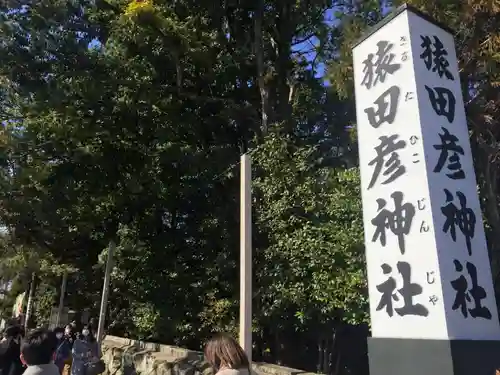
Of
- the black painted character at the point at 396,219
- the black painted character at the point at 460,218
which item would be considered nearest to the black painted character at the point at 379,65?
the black painted character at the point at 396,219

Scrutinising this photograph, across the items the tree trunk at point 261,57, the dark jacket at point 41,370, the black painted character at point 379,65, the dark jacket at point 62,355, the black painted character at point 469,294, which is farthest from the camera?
the tree trunk at point 261,57

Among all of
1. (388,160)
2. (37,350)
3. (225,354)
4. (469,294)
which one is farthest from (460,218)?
(37,350)

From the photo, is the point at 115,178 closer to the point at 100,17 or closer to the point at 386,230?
the point at 100,17

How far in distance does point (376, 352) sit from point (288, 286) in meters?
4.89

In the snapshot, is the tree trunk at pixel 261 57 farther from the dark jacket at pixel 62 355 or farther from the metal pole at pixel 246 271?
the metal pole at pixel 246 271

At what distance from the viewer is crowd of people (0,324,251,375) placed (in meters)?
3.15

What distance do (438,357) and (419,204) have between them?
46.8 inches

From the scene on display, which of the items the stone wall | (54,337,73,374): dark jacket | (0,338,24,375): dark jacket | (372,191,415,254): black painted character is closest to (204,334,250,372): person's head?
(372,191,415,254): black painted character

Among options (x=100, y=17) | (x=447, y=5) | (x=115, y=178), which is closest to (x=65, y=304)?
(x=115, y=178)

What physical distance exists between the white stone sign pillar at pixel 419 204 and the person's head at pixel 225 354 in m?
1.56

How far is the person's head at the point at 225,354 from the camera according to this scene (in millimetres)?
3117

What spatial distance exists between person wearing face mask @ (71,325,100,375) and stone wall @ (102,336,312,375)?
1448 mm

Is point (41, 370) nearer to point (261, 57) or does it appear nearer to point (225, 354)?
point (225, 354)

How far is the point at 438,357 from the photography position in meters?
3.76
